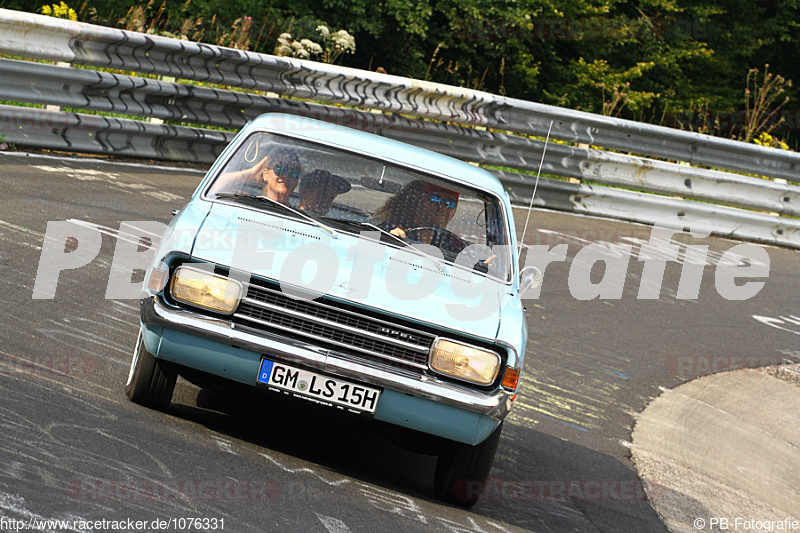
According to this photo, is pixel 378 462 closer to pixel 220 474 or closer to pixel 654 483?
pixel 220 474

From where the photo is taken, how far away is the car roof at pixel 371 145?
5.99 meters

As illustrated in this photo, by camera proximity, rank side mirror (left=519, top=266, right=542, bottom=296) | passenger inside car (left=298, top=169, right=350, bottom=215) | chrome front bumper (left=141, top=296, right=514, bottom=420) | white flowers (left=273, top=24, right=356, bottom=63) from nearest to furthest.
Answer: chrome front bumper (left=141, top=296, right=514, bottom=420) → passenger inside car (left=298, top=169, right=350, bottom=215) → side mirror (left=519, top=266, right=542, bottom=296) → white flowers (left=273, top=24, right=356, bottom=63)

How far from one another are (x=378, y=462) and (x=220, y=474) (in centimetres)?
117

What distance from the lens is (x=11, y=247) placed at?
738 cm

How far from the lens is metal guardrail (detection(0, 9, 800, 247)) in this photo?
10633 mm

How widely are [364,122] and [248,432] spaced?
834 cm

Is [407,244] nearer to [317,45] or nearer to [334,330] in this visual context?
[334,330]

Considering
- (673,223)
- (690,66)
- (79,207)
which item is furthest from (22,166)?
(690,66)

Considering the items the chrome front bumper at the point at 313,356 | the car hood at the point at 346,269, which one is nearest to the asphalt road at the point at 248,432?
the chrome front bumper at the point at 313,356

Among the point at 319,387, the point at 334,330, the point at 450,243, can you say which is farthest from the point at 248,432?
the point at 450,243

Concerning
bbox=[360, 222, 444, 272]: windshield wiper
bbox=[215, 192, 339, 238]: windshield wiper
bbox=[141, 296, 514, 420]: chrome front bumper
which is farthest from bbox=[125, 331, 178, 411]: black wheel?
bbox=[360, 222, 444, 272]: windshield wiper

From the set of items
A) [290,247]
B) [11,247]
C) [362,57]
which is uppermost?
[362,57]

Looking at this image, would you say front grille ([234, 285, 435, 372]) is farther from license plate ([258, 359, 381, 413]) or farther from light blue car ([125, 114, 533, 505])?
license plate ([258, 359, 381, 413])

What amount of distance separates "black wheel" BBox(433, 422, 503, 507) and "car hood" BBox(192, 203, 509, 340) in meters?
0.56
